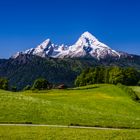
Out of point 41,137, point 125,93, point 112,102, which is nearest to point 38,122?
point 41,137

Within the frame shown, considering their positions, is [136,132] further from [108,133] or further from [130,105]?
[130,105]

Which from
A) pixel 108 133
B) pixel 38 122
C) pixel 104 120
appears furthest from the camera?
pixel 104 120

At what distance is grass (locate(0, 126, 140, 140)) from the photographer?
37062mm

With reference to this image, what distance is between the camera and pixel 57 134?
38.8m

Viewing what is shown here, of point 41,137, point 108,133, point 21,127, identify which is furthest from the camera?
point 21,127

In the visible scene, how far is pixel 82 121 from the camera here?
169ft

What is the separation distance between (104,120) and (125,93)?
49.9 meters

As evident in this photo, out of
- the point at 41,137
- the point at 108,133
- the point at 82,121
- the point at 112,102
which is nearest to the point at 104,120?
the point at 82,121

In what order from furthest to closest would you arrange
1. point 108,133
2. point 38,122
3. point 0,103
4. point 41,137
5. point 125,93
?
point 125,93
point 0,103
point 38,122
point 108,133
point 41,137

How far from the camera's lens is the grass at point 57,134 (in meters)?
37.1

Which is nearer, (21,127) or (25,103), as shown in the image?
(21,127)

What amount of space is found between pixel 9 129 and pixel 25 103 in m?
18.5

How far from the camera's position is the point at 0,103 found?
192 feet

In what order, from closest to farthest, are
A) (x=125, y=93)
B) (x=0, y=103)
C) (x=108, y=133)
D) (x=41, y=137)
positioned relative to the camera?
1. (x=41, y=137)
2. (x=108, y=133)
3. (x=0, y=103)
4. (x=125, y=93)
